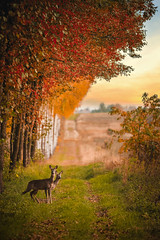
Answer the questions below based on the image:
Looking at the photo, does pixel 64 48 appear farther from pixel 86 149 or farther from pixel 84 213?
pixel 86 149

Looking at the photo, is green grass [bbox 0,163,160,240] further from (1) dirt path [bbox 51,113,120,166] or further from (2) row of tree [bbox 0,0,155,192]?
(1) dirt path [bbox 51,113,120,166]

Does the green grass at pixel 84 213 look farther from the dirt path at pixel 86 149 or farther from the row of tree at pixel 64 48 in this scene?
the dirt path at pixel 86 149

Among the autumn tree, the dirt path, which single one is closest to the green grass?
the autumn tree

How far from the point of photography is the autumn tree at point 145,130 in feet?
32.0

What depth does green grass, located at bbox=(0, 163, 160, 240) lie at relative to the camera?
538 centimetres

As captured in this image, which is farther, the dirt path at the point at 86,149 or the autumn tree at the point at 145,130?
the dirt path at the point at 86,149

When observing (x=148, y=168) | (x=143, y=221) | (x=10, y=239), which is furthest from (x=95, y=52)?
(x=10, y=239)

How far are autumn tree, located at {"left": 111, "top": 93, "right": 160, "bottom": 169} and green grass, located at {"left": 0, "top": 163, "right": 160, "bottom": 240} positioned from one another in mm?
1350

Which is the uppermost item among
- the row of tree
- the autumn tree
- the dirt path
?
the row of tree

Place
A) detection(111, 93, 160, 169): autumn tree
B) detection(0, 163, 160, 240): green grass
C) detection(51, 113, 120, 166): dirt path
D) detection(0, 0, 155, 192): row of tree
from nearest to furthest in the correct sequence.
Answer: detection(0, 163, 160, 240): green grass < detection(0, 0, 155, 192): row of tree < detection(111, 93, 160, 169): autumn tree < detection(51, 113, 120, 166): dirt path

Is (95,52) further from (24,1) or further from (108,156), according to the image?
(108,156)

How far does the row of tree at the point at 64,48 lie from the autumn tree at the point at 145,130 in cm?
239

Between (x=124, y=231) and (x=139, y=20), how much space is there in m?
8.87

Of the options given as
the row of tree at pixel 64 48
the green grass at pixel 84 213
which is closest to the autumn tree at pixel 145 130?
the green grass at pixel 84 213
